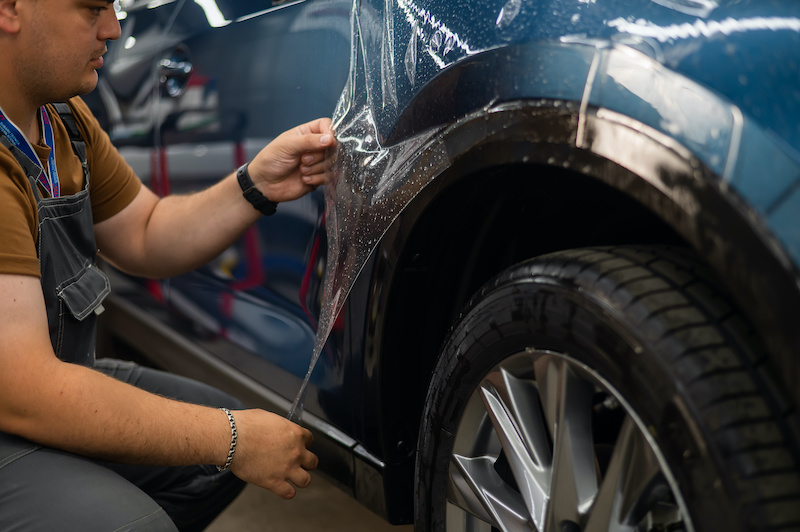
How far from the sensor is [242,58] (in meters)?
1.43

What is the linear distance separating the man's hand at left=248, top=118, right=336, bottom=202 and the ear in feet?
1.38

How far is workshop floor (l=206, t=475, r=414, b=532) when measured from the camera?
164 cm

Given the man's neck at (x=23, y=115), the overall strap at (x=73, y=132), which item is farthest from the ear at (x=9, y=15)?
the overall strap at (x=73, y=132)

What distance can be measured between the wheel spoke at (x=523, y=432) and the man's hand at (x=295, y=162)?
0.49m

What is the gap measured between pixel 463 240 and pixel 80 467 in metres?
0.65

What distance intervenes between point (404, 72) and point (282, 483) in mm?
639

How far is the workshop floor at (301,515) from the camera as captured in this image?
1.64 meters

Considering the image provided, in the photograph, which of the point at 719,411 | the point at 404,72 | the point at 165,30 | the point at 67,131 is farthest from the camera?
the point at 165,30

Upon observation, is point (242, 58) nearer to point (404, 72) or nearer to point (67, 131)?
point (67, 131)

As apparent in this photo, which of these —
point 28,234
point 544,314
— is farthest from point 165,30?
point 544,314

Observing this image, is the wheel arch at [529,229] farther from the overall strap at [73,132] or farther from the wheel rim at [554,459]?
the overall strap at [73,132]

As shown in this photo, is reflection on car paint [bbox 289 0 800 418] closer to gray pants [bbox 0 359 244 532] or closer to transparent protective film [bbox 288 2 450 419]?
transparent protective film [bbox 288 2 450 419]

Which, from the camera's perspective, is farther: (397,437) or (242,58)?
(242,58)

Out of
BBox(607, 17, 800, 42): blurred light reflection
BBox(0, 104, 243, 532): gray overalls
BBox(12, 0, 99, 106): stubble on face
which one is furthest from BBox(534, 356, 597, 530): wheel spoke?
BBox(12, 0, 99, 106): stubble on face
